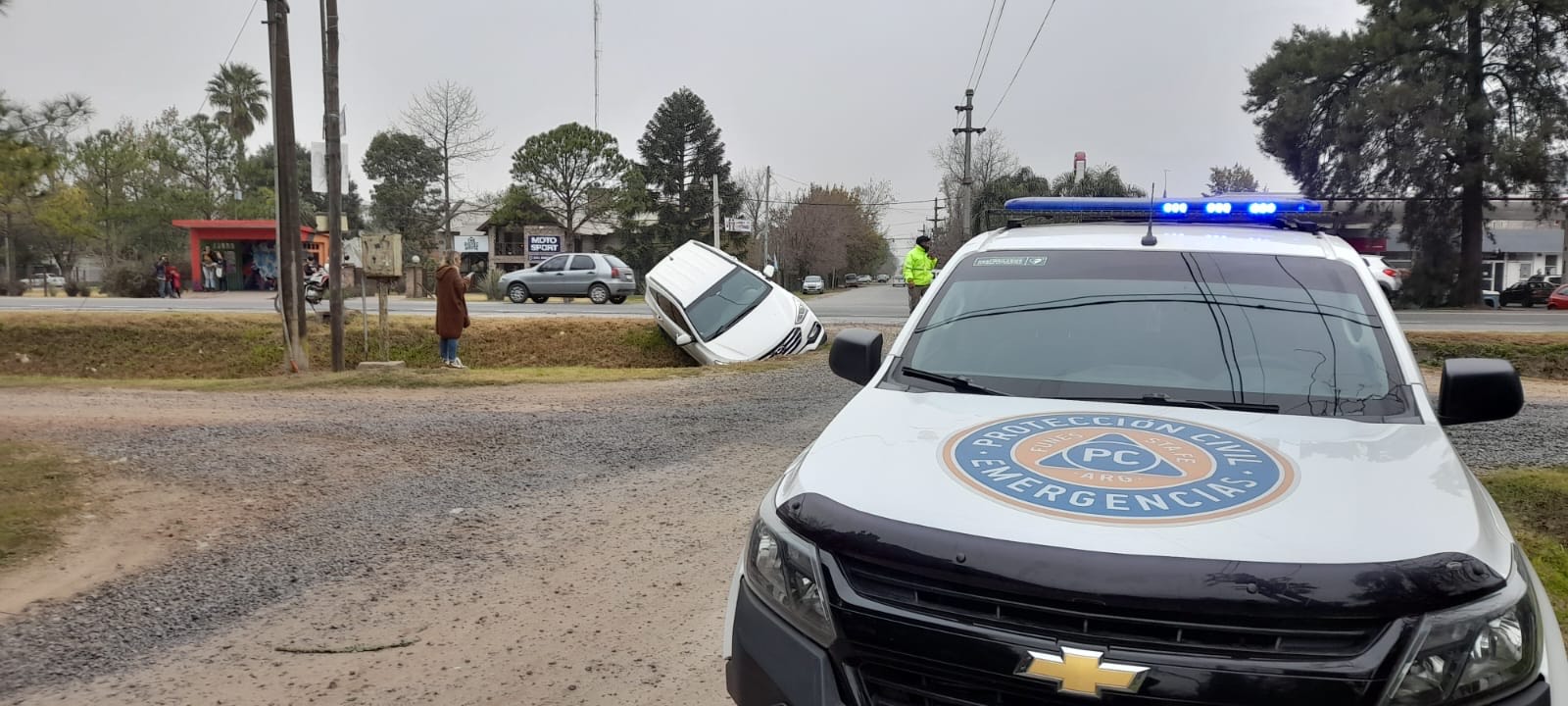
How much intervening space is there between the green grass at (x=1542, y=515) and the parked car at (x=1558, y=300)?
37.1 metres

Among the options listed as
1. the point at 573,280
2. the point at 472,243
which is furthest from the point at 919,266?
the point at 472,243

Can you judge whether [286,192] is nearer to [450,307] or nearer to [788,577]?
[450,307]

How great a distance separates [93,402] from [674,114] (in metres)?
58.8

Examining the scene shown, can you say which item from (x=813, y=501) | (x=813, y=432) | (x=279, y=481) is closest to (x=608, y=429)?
(x=813, y=432)

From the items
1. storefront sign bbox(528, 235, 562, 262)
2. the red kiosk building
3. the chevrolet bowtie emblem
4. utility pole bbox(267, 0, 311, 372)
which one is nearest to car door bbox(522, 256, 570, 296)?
utility pole bbox(267, 0, 311, 372)

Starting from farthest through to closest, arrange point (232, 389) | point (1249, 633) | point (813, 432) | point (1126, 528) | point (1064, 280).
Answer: point (232, 389), point (813, 432), point (1064, 280), point (1126, 528), point (1249, 633)

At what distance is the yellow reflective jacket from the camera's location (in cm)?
1534

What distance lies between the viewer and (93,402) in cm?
1005

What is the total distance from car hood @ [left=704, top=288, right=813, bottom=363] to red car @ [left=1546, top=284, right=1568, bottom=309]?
3454 centimetres

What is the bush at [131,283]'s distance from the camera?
33.4 meters

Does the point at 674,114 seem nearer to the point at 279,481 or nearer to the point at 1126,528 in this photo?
the point at 279,481

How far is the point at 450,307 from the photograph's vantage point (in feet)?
46.1

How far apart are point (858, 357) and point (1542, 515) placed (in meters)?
4.69

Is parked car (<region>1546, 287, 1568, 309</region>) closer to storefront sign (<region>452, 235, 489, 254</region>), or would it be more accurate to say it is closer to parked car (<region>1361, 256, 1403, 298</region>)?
parked car (<region>1361, 256, 1403, 298</region>)
